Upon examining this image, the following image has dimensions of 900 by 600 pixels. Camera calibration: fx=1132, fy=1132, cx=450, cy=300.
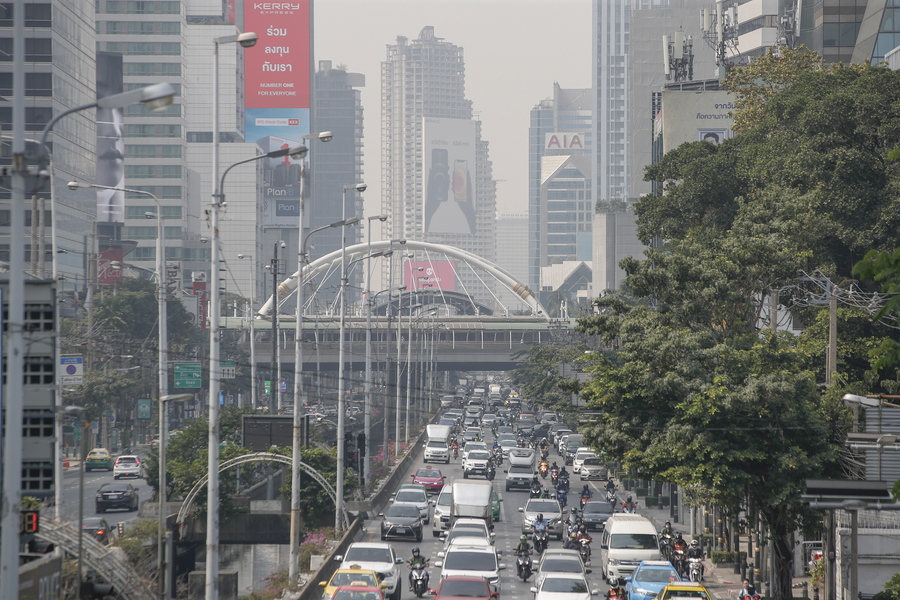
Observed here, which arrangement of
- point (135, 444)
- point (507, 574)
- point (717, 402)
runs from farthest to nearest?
point (135, 444) < point (507, 574) < point (717, 402)

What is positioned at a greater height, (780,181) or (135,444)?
(780,181)

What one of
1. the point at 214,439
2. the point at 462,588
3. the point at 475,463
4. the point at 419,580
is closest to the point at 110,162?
the point at 475,463

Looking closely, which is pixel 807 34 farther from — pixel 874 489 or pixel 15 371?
pixel 15 371

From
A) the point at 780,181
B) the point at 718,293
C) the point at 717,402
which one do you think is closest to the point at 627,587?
the point at 717,402

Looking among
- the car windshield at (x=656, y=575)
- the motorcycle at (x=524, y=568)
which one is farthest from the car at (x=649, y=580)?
the motorcycle at (x=524, y=568)

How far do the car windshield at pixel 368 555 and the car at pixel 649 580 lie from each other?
6169mm

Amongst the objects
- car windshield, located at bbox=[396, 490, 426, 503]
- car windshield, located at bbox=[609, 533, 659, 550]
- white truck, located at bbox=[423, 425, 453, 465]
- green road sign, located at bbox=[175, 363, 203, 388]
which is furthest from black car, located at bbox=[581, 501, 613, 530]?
white truck, located at bbox=[423, 425, 453, 465]

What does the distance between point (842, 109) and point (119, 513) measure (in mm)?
31609

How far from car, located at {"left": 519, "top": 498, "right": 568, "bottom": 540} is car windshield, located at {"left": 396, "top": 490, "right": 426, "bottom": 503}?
14.5ft

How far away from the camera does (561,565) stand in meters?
29.5

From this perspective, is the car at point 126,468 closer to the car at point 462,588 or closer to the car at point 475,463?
the car at point 475,463

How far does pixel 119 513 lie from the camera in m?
45.7

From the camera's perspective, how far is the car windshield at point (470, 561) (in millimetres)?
29250

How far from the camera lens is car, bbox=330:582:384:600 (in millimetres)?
23516
